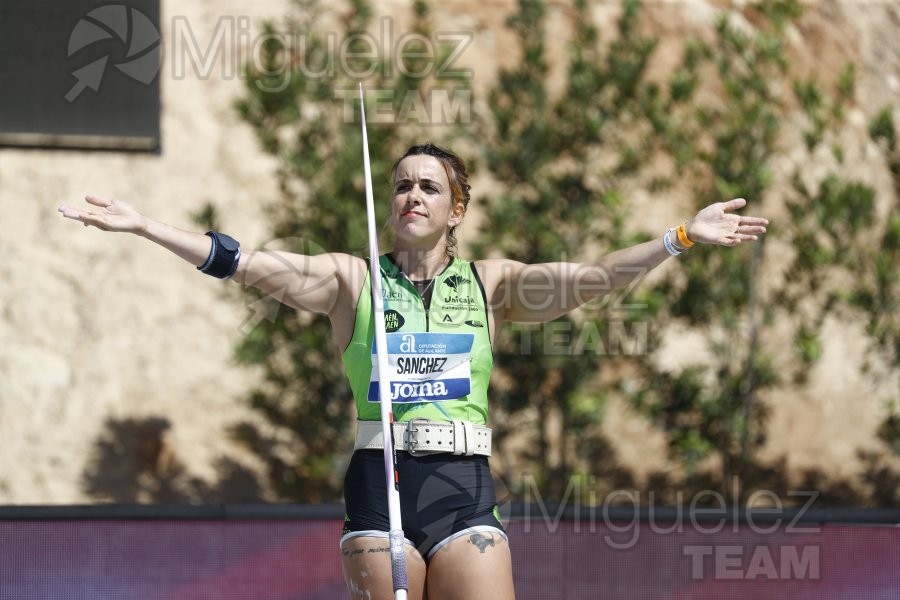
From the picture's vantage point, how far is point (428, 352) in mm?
3133

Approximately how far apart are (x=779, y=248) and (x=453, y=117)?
2.54 meters

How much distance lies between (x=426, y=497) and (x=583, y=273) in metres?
0.79

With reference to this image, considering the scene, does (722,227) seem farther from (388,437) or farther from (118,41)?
(118,41)

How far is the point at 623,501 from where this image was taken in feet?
25.6

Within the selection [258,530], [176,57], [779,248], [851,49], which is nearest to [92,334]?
[176,57]

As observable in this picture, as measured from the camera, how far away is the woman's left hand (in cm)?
320

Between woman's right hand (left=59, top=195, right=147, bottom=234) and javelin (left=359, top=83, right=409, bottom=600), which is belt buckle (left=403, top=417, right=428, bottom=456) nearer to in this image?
javelin (left=359, top=83, right=409, bottom=600)

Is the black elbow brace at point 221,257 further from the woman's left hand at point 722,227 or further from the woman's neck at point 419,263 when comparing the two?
the woman's left hand at point 722,227

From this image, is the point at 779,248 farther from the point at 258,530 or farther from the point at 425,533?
the point at 425,533

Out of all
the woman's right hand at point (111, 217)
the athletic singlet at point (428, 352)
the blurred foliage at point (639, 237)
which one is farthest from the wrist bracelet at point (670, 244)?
the blurred foliage at point (639, 237)

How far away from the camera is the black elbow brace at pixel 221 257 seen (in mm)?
3039

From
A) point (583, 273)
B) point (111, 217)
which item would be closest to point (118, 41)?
point (111, 217)

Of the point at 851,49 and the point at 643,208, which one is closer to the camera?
the point at 643,208

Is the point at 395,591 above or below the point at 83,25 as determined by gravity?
below
